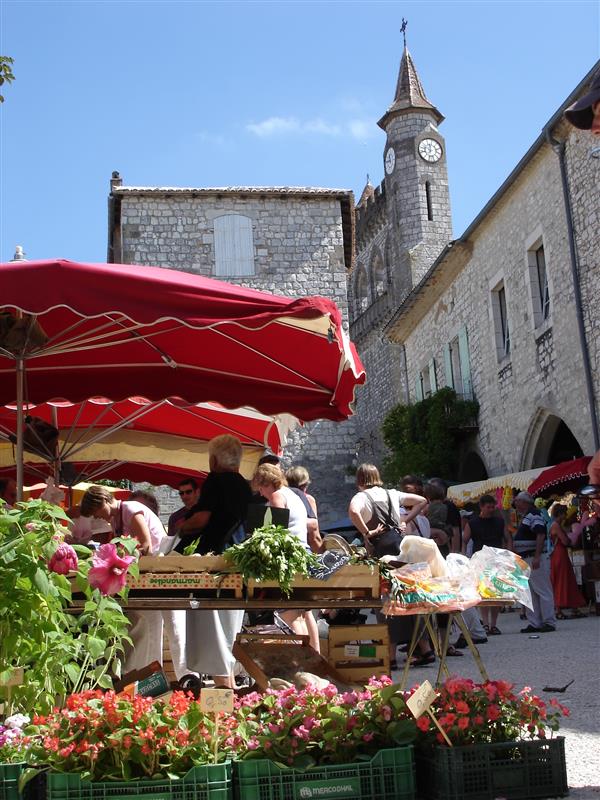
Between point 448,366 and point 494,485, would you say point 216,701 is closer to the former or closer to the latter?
point 494,485

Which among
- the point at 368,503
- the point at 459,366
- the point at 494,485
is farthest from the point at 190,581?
the point at 459,366

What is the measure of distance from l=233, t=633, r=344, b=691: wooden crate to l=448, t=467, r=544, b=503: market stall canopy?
1114 centimetres

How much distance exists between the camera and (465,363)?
971 inches

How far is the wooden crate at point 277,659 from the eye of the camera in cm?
512

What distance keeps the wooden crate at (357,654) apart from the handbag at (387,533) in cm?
199

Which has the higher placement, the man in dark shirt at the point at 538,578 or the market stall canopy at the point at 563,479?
the market stall canopy at the point at 563,479

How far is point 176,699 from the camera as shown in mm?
3416

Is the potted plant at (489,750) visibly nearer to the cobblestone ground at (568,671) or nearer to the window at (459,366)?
the cobblestone ground at (568,671)

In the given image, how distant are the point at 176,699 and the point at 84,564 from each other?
29.4 inches

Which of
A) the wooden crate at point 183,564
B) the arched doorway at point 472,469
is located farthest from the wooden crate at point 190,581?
the arched doorway at point 472,469

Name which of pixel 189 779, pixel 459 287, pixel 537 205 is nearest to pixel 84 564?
pixel 189 779

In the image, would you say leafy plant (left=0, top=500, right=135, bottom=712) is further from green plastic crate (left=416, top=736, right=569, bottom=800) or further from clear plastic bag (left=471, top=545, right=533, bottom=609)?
clear plastic bag (left=471, top=545, right=533, bottom=609)

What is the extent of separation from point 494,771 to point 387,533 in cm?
434

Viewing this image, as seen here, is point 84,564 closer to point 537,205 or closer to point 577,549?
point 577,549
